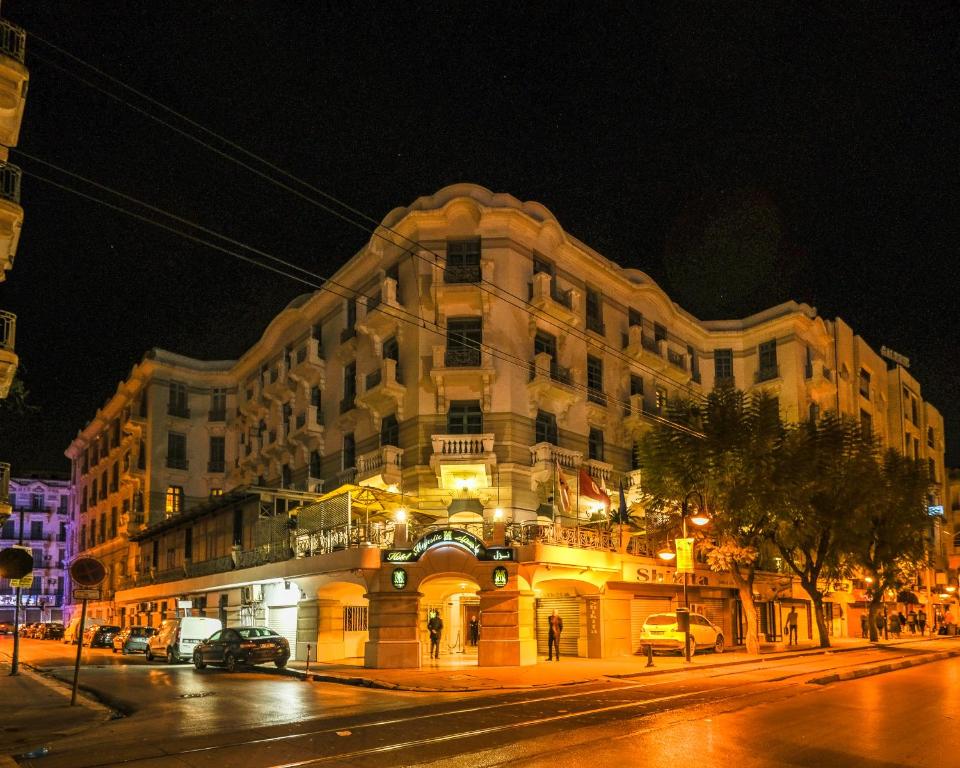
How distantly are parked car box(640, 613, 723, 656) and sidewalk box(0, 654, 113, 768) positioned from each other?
58.7 feet

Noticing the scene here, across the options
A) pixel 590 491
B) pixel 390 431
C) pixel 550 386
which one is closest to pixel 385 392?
pixel 390 431

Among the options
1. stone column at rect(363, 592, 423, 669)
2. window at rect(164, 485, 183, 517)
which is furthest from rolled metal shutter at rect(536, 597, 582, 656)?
window at rect(164, 485, 183, 517)

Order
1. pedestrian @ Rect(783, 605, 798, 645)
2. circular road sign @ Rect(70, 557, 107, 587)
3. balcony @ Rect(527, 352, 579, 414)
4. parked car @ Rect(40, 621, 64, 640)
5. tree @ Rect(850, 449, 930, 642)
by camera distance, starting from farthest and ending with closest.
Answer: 1. parked car @ Rect(40, 621, 64, 640)
2. pedestrian @ Rect(783, 605, 798, 645)
3. tree @ Rect(850, 449, 930, 642)
4. balcony @ Rect(527, 352, 579, 414)
5. circular road sign @ Rect(70, 557, 107, 587)

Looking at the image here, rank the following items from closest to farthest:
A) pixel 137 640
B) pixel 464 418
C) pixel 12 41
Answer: pixel 12 41 → pixel 464 418 → pixel 137 640

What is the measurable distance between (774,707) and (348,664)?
54.5ft

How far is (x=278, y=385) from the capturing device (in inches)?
1816

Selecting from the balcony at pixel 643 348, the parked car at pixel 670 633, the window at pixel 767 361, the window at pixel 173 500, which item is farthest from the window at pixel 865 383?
the window at pixel 173 500

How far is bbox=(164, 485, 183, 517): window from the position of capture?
2181 inches

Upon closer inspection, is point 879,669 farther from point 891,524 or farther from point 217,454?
point 217,454

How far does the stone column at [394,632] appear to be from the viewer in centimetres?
2706

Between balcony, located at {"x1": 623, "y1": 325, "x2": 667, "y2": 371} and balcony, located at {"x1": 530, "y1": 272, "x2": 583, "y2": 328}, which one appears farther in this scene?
balcony, located at {"x1": 623, "y1": 325, "x2": 667, "y2": 371}

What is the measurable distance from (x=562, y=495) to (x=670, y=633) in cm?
599

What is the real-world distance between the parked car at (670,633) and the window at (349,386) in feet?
50.9

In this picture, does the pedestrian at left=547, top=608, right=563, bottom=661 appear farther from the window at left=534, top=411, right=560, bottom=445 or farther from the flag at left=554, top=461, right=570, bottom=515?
the window at left=534, top=411, right=560, bottom=445
